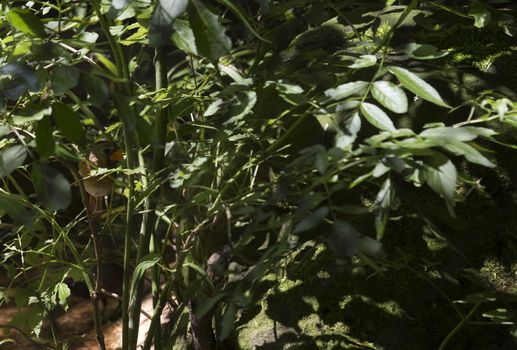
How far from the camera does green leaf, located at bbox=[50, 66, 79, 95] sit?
2.93ft

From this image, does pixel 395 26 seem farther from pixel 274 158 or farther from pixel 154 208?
pixel 154 208

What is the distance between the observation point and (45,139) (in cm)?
90

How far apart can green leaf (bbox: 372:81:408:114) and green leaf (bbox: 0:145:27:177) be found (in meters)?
0.47

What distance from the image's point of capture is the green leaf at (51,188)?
0.90 metres

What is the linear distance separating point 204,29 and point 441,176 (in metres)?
0.35

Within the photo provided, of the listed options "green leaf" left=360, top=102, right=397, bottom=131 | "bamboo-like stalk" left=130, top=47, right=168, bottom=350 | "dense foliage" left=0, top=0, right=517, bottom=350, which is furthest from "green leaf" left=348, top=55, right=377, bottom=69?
"bamboo-like stalk" left=130, top=47, right=168, bottom=350

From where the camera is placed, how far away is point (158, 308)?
1334mm

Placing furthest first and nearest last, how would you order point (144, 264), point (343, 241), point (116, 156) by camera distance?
point (116, 156) < point (144, 264) < point (343, 241)

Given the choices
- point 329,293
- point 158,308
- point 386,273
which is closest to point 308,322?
point 329,293

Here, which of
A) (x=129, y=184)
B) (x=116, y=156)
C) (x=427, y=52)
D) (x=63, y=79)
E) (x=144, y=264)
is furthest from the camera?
(x=116, y=156)

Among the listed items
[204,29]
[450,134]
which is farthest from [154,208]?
[450,134]

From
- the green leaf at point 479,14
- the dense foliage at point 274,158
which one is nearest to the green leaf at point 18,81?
the dense foliage at point 274,158

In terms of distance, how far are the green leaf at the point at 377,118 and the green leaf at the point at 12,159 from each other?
0.44 metres

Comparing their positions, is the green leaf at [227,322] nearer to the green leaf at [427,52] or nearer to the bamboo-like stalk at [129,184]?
the bamboo-like stalk at [129,184]
